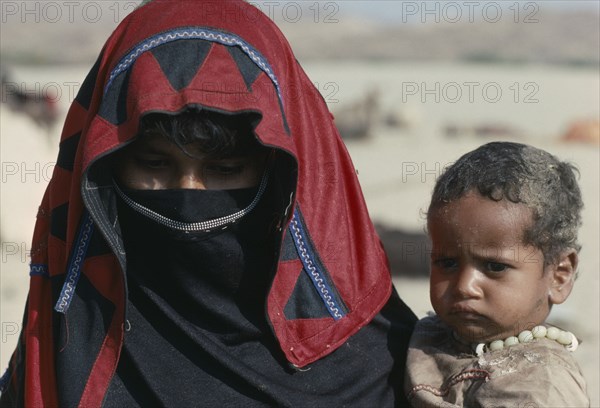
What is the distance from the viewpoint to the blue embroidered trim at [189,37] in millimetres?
2508

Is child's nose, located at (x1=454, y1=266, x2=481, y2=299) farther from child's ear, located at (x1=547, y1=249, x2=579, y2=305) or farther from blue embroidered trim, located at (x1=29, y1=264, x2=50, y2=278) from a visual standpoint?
blue embroidered trim, located at (x1=29, y1=264, x2=50, y2=278)

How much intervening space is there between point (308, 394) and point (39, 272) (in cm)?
76

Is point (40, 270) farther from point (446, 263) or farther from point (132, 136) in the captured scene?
point (446, 263)

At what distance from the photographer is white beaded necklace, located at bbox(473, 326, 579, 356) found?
2541 mm

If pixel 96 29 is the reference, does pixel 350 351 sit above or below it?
above

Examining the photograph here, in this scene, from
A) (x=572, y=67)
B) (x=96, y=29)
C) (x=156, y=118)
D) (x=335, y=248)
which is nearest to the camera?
(x=156, y=118)

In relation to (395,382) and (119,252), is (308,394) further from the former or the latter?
(119,252)

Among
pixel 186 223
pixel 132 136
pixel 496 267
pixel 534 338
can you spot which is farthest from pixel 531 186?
pixel 132 136

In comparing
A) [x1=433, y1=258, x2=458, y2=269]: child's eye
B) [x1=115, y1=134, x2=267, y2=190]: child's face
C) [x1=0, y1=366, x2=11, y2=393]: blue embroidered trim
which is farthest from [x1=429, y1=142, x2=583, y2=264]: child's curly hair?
[x1=0, y1=366, x2=11, y2=393]: blue embroidered trim

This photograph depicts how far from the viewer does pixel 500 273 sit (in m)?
2.52

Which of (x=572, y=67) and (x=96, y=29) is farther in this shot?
(x=96, y=29)

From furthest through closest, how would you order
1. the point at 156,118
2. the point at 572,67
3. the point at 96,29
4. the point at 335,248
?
the point at 96,29, the point at 572,67, the point at 335,248, the point at 156,118

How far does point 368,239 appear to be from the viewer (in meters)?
2.75

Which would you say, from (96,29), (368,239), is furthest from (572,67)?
(368,239)
